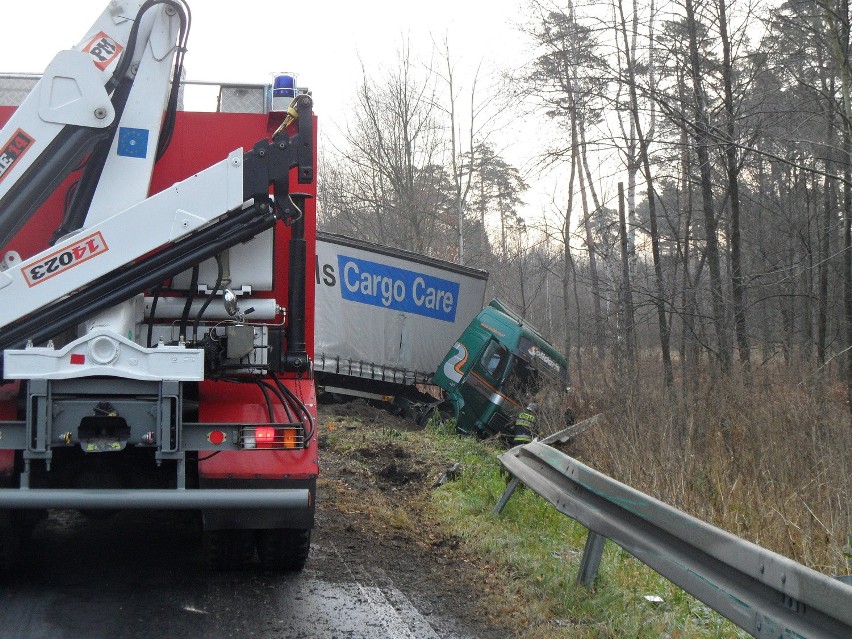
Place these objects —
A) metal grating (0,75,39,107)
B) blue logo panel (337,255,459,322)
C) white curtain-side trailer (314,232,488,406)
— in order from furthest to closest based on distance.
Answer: blue logo panel (337,255,459,322) < white curtain-side trailer (314,232,488,406) < metal grating (0,75,39,107)

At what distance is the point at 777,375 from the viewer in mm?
11016

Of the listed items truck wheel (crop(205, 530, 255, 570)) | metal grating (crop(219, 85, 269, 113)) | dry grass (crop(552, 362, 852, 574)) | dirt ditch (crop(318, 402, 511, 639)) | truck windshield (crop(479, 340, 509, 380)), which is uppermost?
metal grating (crop(219, 85, 269, 113))

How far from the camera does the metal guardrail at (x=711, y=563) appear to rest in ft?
9.71

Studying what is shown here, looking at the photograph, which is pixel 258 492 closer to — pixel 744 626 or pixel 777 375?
pixel 744 626

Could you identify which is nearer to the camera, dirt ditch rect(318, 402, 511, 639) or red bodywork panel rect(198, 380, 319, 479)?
red bodywork panel rect(198, 380, 319, 479)

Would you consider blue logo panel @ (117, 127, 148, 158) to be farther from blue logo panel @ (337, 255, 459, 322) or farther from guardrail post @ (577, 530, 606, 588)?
blue logo panel @ (337, 255, 459, 322)

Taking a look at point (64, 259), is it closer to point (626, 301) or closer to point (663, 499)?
point (663, 499)

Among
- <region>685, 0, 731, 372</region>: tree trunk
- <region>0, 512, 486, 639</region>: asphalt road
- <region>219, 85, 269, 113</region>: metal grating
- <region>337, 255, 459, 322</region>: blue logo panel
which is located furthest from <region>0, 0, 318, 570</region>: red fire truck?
<region>337, 255, 459, 322</region>: blue logo panel

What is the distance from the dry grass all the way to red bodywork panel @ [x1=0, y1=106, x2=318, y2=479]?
116 inches

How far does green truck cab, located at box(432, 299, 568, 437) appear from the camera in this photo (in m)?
16.0

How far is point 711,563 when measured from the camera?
3707mm

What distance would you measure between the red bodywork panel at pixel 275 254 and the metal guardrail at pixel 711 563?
62.2 inches

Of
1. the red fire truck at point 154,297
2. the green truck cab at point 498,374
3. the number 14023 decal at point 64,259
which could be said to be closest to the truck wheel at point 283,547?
the red fire truck at point 154,297

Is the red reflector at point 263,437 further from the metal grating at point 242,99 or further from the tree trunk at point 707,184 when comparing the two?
the tree trunk at point 707,184
